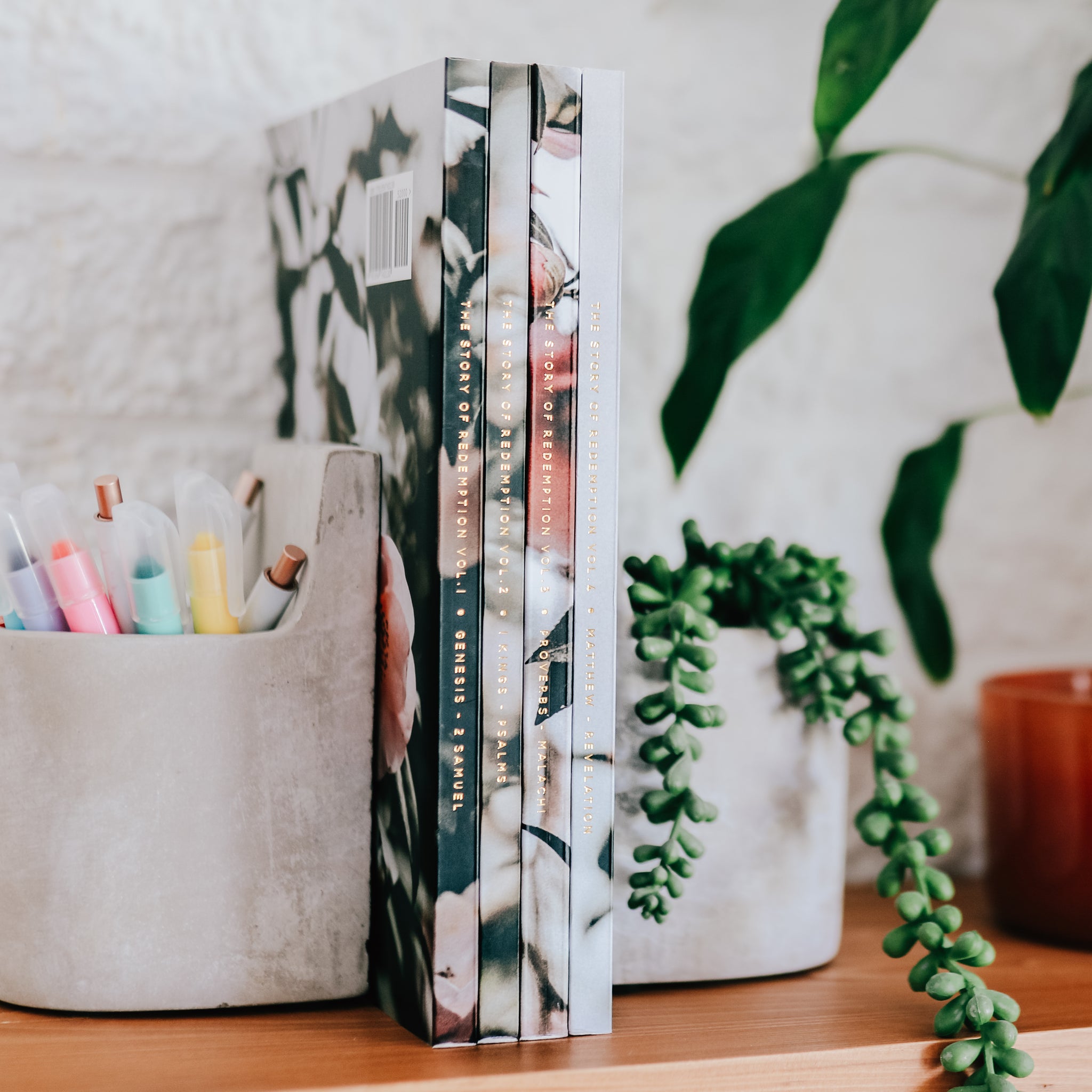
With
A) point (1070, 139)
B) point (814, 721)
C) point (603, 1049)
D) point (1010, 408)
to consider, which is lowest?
point (603, 1049)

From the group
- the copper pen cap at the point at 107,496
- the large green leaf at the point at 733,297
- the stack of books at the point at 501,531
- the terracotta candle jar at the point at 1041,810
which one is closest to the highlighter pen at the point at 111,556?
the copper pen cap at the point at 107,496

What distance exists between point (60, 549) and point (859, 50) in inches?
→ 17.1

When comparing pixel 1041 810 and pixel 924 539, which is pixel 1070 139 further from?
pixel 1041 810

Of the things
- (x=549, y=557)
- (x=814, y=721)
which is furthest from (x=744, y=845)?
(x=549, y=557)

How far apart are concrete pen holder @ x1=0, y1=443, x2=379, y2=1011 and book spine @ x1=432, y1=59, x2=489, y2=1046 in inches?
2.2

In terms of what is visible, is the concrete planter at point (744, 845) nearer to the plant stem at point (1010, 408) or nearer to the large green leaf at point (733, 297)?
the large green leaf at point (733, 297)

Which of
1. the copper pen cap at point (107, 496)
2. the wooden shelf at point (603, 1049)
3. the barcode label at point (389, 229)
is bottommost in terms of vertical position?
the wooden shelf at point (603, 1049)

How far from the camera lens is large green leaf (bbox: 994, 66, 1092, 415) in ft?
1.92

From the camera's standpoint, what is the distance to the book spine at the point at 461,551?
39 cm

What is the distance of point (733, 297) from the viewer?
0.59m

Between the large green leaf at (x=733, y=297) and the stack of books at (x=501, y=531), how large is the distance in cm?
19

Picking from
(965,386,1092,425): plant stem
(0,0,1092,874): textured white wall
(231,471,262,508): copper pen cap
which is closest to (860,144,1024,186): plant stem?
(0,0,1092,874): textured white wall

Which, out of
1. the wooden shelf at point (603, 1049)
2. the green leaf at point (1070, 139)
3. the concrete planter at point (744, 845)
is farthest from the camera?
→ the green leaf at point (1070, 139)

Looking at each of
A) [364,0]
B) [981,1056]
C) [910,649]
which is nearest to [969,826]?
[910,649]
